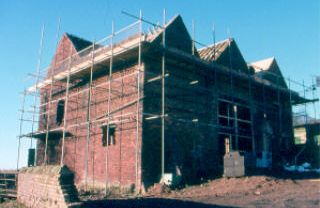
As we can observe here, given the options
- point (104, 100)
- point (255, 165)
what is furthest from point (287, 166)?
point (104, 100)

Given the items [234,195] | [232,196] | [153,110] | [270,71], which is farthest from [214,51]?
[232,196]

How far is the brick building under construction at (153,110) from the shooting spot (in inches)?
573

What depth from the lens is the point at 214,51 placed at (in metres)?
18.1

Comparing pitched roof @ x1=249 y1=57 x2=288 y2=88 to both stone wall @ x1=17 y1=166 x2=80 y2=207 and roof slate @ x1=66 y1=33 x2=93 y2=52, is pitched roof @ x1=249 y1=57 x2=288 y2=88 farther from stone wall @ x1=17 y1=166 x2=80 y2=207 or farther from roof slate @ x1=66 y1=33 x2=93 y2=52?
stone wall @ x1=17 y1=166 x2=80 y2=207

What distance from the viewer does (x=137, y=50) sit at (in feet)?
48.1

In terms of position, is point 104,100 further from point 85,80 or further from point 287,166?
point 287,166

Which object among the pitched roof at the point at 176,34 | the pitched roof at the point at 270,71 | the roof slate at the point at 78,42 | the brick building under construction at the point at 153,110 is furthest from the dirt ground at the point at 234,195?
the roof slate at the point at 78,42

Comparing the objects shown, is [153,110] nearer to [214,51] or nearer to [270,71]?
[214,51]

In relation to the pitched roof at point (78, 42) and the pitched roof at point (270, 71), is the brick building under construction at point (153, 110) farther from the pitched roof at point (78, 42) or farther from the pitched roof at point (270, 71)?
the pitched roof at point (270, 71)

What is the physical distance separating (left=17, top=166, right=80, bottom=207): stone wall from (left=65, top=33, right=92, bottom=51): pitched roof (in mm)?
11174

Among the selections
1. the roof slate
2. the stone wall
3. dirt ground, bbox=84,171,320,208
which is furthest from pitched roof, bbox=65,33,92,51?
dirt ground, bbox=84,171,320,208

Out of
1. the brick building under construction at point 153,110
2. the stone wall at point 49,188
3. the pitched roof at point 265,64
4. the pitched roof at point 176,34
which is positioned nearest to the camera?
the stone wall at point 49,188

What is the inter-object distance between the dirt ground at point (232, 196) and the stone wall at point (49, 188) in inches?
22.5

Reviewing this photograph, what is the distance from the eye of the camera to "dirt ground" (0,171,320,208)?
9.42 meters
